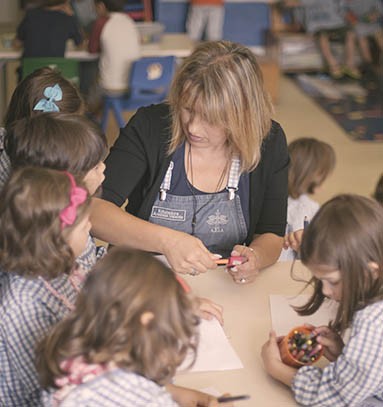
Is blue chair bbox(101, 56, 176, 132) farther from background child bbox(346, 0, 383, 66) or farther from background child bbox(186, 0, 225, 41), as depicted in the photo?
background child bbox(346, 0, 383, 66)

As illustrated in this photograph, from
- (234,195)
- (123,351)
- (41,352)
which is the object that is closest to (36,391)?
(41,352)

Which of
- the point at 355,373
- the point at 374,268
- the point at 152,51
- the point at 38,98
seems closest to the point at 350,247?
the point at 374,268

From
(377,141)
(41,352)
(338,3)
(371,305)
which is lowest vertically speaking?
(377,141)

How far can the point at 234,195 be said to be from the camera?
2037 mm

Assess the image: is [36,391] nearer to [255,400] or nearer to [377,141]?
[255,400]

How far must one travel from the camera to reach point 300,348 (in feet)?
5.09

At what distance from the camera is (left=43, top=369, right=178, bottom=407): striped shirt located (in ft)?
3.85

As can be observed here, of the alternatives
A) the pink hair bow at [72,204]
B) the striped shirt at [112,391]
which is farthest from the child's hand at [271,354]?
the pink hair bow at [72,204]

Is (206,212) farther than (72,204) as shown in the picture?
Yes

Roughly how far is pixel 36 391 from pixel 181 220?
73cm

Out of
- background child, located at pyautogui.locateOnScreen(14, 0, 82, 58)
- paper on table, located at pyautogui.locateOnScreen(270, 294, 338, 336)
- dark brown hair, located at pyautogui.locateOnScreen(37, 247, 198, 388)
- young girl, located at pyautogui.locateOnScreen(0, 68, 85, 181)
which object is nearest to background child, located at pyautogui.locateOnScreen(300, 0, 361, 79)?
background child, located at pyautogui.locateOnScreen(14, 0, 82, 58)

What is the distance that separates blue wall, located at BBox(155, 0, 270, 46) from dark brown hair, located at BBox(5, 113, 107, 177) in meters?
5.31

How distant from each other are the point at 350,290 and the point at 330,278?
46 millimetres

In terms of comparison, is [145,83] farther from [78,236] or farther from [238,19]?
[78,236]
